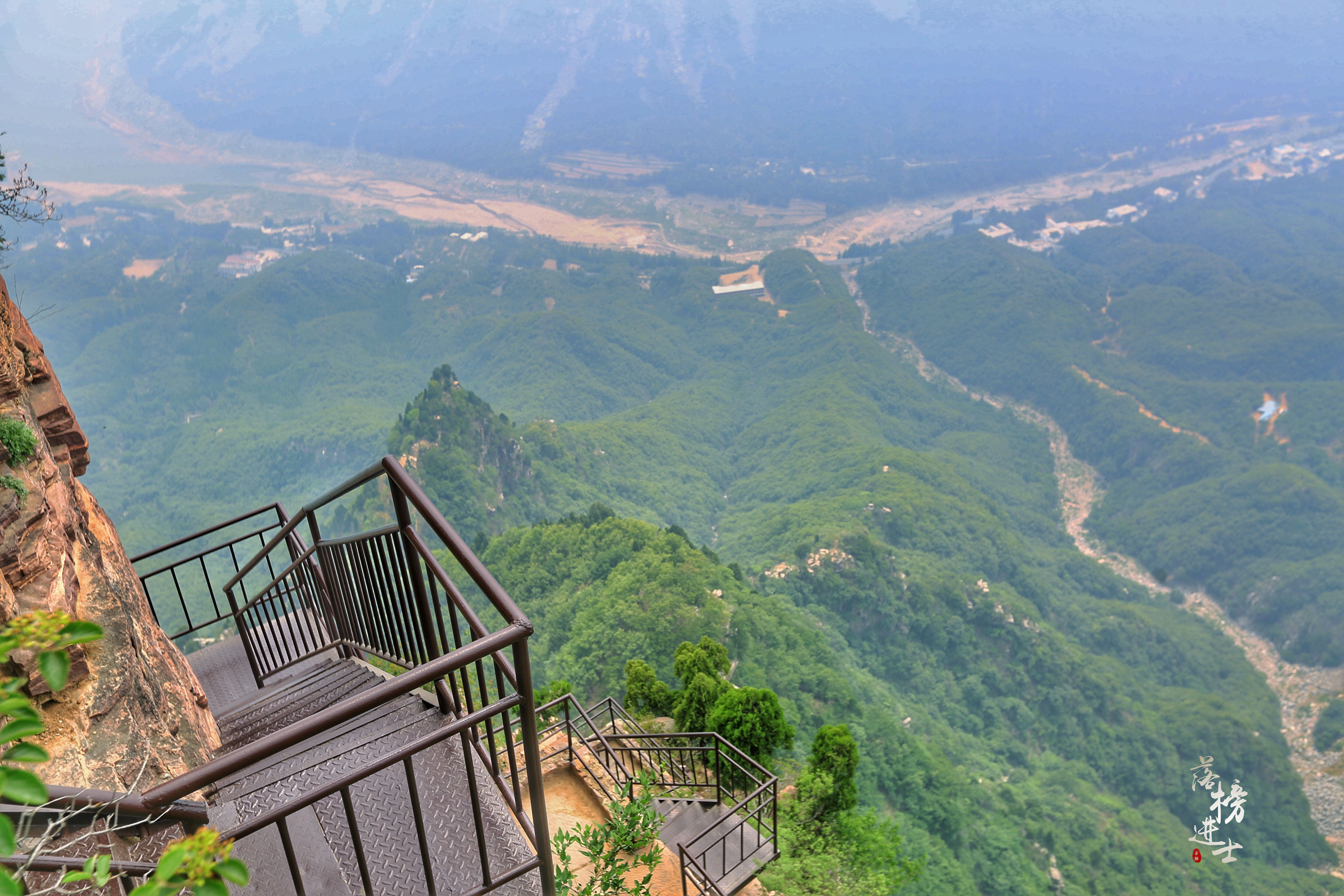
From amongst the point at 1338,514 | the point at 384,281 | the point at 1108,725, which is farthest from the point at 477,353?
the point at 1338,514

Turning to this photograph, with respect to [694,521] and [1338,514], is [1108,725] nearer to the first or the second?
[694,521]

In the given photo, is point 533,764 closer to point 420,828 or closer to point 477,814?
point 477,814

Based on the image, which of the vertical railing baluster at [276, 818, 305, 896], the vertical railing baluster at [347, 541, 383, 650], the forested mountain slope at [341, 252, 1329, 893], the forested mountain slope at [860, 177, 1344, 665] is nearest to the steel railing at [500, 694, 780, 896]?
the vertical railing baluster at [347, 541, 383, 650]

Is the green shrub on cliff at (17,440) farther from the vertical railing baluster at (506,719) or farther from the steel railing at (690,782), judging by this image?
the steel railing at (690,782)

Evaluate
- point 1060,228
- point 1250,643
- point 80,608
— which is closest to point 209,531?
point 80,608

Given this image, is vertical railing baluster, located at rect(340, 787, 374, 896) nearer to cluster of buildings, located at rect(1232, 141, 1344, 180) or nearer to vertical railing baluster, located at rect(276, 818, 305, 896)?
vertical railing baluster, located at rect(276, 818, 305, 896)

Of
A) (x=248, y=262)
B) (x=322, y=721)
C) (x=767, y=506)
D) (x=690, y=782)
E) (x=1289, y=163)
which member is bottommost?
(x=767, y=506)

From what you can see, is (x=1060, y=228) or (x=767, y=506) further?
(x=1060, y=228)
